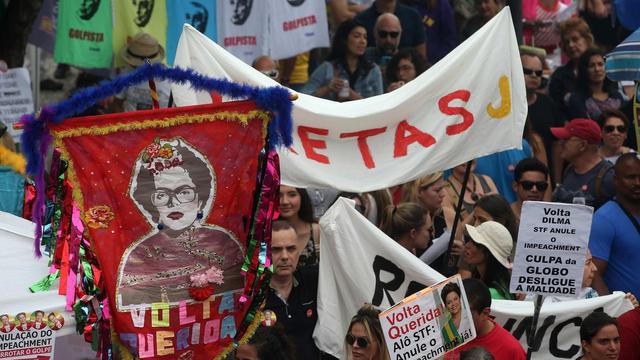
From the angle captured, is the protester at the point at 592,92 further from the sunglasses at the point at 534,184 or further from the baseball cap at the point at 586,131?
the sunglasses at the point at 534,184

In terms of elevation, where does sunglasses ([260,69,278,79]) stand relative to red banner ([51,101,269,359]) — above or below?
above

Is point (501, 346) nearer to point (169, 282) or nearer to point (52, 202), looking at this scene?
point (169, 282)

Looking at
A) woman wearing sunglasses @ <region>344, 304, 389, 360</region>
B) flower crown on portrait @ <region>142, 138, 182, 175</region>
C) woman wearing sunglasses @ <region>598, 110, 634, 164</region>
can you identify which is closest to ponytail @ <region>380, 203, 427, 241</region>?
woman wearing sunglasses @ <region>344, 304, 389, 360</region>

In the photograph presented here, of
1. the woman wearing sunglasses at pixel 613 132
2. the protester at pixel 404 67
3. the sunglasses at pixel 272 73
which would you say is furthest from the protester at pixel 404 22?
the woman wearing sunglasses at pixel 613 132

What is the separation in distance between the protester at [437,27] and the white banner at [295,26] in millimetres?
1868

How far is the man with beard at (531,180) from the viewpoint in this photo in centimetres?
1085

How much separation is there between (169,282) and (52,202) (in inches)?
27.7

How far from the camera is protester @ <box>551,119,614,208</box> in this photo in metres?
11.2

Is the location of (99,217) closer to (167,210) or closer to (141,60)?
(167,210)

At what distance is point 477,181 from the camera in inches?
452

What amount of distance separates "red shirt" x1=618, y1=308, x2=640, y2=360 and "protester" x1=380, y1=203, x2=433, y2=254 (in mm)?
1605

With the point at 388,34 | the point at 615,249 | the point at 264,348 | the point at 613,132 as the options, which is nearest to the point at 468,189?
the point at 613,132

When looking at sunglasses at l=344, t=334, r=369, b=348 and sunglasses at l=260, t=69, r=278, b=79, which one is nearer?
sunglasses at l=344, t=334, r=369, b=348

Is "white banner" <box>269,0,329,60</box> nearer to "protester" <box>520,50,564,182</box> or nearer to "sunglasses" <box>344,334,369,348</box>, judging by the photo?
"protester" <box>520,50,564,182</box>
